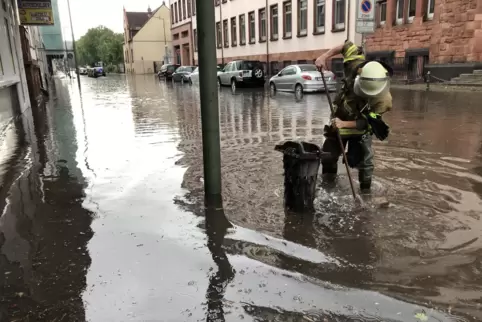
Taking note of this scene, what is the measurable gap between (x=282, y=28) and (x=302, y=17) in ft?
8.23

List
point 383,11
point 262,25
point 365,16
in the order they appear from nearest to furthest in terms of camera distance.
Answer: point 365,16 → point 383,11 → point 262,25

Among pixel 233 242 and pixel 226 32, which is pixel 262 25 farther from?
pixel 233 242

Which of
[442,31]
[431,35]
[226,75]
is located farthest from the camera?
[226,75]

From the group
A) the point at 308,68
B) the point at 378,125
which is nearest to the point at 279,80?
the point at 308,68

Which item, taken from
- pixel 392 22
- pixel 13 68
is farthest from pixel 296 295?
pixel 392 22

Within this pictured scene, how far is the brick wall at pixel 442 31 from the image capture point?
1841cm

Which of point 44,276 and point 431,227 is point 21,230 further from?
point 431,227

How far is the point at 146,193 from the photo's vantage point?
5.30m

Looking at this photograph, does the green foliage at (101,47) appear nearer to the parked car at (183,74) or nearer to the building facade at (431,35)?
the parked car at (183,74)

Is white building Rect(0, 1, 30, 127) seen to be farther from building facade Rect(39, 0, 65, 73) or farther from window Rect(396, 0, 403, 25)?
building facade Rect(39, 0, 65, 73)

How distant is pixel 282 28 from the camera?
32156 millimetres

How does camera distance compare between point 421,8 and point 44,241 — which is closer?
point 44,241

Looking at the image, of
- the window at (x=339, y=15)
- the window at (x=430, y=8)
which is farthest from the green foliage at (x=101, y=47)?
the window at (x=430, y=8)

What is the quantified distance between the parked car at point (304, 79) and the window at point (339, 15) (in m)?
7.64
